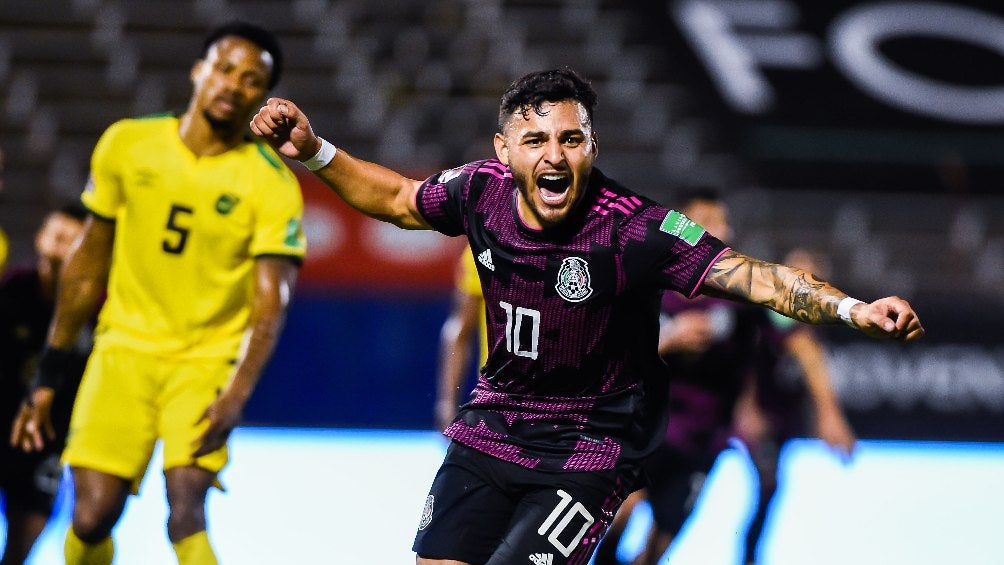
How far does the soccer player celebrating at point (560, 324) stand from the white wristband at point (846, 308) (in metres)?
0.15

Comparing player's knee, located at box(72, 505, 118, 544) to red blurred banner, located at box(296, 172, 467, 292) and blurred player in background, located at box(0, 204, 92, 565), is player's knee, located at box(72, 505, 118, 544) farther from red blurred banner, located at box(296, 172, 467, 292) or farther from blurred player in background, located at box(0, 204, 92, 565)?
red blurred banner, located at box(296, 172, 467, 292)

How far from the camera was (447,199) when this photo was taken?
448 cm

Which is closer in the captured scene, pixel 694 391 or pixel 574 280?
pixel 574 280

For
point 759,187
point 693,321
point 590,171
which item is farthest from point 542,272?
point 759,187

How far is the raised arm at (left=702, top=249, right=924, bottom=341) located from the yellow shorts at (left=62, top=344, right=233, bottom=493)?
2.18 meters

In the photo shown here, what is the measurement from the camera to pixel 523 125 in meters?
4.20

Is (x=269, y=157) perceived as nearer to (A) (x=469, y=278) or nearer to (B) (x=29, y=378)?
(A) (x=469, y=278)

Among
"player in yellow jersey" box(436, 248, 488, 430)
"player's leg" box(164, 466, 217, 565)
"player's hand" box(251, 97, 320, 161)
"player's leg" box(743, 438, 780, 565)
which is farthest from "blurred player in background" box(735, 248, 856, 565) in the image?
"player's hand" box(251, 97, 320, 161)

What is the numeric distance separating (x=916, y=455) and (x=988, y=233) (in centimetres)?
392

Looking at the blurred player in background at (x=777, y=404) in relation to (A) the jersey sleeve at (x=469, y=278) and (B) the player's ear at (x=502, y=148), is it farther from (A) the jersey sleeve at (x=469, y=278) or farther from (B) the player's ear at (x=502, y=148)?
(B) the player's ear at (x=502, y=148)

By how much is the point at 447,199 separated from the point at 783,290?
1.13m

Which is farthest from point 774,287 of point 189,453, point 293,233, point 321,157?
point 189,453

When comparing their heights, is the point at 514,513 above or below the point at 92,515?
above

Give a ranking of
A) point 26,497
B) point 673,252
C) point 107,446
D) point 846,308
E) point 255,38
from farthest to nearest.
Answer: point 26,497
point 255,38
point 107,446
point 673,252
point 846,308
